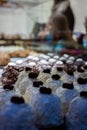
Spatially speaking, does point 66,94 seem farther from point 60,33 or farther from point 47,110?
point 60,33

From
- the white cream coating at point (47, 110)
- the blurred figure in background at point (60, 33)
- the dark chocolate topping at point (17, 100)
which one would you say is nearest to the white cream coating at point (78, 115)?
the white cream coating at point (47, 110)

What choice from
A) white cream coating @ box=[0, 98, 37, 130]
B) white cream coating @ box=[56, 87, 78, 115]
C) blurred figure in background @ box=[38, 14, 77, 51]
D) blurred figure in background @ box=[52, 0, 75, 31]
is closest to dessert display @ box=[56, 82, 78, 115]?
white cream coating @ box=[56, 87, 78, 115]

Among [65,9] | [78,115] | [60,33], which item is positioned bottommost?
[60,33]

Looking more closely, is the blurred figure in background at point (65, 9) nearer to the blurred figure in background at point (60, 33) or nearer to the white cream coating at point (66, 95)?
the blurred figure in background at point (60, 33)

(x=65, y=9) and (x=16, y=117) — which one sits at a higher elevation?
(x=16, y=117)

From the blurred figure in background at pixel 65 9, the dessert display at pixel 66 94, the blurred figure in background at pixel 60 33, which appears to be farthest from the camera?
the blurred figure in background at pixel 65 9

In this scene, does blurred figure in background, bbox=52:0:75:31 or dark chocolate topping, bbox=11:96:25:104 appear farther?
A: blurred figure in background, bbox=52:0:75:31

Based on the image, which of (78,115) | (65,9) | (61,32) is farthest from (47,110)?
(65,9)

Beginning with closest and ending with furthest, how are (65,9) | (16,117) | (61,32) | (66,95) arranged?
(16,117) < (66,95) < (61,32) < (65,9)

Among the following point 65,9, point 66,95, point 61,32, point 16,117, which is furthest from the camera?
point 65,9

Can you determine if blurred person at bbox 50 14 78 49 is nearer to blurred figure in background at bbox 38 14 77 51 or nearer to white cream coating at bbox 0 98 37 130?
blurred figure in background at bbox 38 14 77 51

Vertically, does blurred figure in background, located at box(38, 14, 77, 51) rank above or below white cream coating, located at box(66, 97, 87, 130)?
below

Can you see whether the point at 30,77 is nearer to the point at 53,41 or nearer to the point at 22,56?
the point at 22,56
